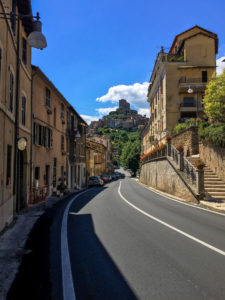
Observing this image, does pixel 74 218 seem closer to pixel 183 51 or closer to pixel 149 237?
pixel 149 237

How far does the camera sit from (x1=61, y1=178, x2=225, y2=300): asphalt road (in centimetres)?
369

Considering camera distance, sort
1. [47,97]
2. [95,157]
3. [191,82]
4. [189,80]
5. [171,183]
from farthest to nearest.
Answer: [95,157] < [189,80] < [191,82] < [47,97] < [171,183]

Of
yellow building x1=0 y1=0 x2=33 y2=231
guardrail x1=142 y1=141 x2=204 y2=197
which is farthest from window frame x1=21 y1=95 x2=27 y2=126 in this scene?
guardrail x1=142 y1=141 x2=204 y2=197

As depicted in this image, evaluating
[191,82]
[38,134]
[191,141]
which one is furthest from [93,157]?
[38,134]

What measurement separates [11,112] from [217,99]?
13877 millimetres

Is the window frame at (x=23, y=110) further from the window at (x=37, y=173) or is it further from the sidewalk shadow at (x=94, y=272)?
the sidewalk shadow at (x=94, y=272)

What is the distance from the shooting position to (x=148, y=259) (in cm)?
493

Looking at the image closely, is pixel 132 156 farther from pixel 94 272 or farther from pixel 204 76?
pixel 94 272

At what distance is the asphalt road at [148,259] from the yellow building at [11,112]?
8.41 ft

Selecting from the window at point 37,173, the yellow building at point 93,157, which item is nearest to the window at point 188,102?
the yellow building at point 93,157

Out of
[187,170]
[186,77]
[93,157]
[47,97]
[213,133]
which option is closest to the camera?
[187,170]

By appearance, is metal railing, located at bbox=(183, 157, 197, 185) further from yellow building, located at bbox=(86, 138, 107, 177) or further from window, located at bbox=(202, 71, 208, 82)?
yellow building, located at bbox=(86, 138, 107, 177)

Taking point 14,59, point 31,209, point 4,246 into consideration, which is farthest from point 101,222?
point 14,59

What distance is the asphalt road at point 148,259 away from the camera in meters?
3.69
